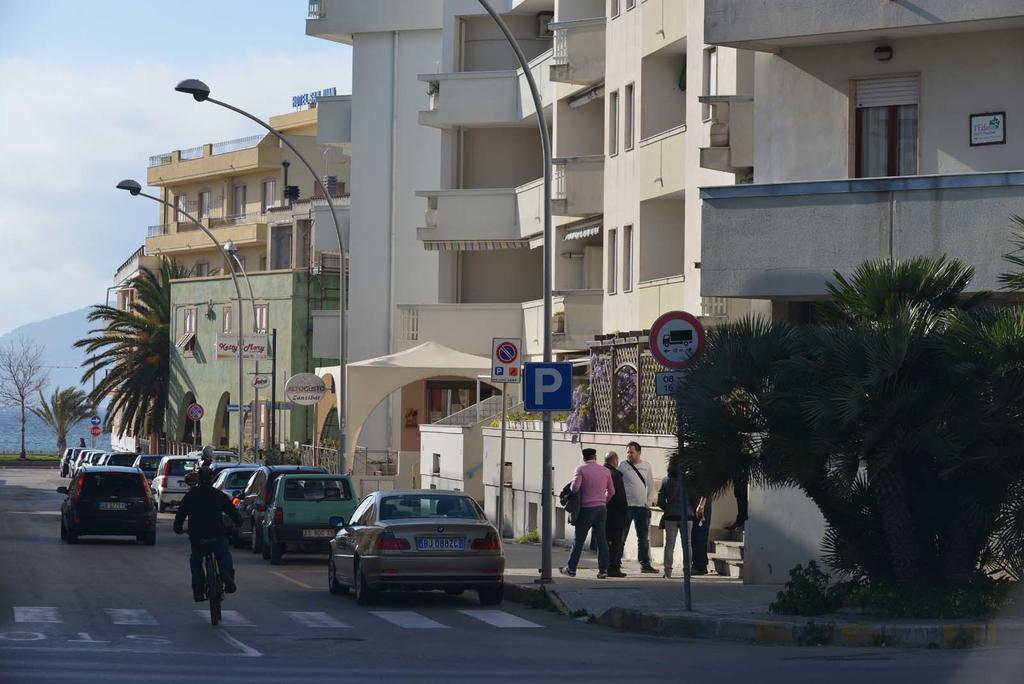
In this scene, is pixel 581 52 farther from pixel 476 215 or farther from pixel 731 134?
pixel 731 134

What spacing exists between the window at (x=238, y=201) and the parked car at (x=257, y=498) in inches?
2104

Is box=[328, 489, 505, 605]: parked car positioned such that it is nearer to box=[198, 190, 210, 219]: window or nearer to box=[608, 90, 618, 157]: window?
box=[608, 90, 618, 157]: window

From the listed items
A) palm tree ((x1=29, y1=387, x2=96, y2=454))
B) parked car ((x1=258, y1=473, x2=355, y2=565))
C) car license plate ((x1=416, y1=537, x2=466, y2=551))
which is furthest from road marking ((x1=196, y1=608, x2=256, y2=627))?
A: palm tree ((x1=29, y1=387, x2=96, y2=454))

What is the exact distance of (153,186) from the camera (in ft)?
308

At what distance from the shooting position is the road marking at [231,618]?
18875 millimetres

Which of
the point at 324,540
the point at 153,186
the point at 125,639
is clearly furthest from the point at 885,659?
the point at 153,186

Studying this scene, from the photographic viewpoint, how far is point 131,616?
19688 millimetres

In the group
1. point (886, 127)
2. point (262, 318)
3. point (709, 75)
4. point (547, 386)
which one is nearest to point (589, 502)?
point (547, 386)

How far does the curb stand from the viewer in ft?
53.2

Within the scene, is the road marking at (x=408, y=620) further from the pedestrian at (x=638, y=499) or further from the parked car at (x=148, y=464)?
the parked car at (x=148, y=464)

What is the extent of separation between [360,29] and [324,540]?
28.8 metres

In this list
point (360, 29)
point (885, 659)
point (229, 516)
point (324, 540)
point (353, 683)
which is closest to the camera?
point (353, 683)

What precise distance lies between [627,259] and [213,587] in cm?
1822

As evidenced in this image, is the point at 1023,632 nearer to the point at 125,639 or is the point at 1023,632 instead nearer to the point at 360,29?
the point at 125,639
